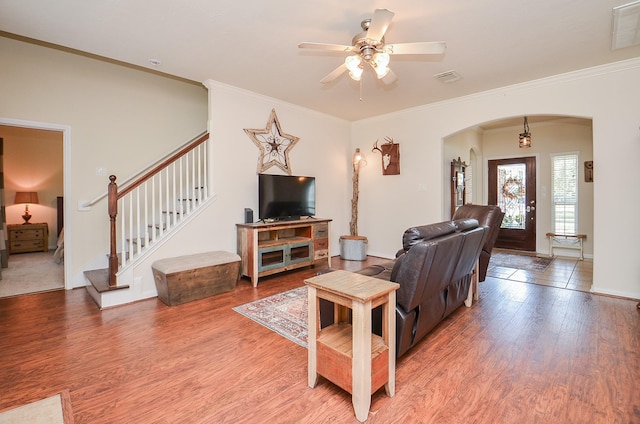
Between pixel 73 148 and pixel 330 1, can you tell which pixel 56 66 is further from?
pixel 330 1

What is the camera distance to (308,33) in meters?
2.89

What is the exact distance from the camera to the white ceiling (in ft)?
8.14

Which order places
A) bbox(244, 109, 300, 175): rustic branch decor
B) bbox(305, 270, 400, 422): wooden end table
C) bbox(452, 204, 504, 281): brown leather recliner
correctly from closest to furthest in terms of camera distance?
bbox(305, 270, 400, 422): wooden end table < bbox(452, 204, 504, 281): brown leather recliner < bbox(244, 109, 300, 175): rustic branch decor

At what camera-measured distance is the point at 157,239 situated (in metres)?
3.60

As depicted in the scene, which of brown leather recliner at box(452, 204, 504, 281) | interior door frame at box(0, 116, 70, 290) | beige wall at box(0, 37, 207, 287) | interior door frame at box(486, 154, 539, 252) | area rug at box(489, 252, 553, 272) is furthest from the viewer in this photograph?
interior door frame at box(486, 154, 539, 252)

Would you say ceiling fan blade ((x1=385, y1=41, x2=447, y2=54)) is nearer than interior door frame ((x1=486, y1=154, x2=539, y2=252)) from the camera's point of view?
→ Yes

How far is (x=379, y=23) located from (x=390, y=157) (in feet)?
11.8

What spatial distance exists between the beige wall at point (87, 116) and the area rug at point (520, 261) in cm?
592

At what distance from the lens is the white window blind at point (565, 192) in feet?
19.5

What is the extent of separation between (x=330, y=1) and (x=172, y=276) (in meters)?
2.99

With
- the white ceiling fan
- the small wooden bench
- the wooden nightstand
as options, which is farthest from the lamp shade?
the small wooden bench

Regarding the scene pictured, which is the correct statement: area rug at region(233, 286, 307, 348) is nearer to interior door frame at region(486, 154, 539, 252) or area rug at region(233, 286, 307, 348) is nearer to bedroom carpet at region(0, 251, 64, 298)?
bedroom carpet at region(0, 251, 64, 298)

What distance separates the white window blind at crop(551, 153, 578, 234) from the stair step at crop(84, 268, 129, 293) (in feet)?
24.8

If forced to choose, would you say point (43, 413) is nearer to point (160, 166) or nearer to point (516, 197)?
point (160, 166)
